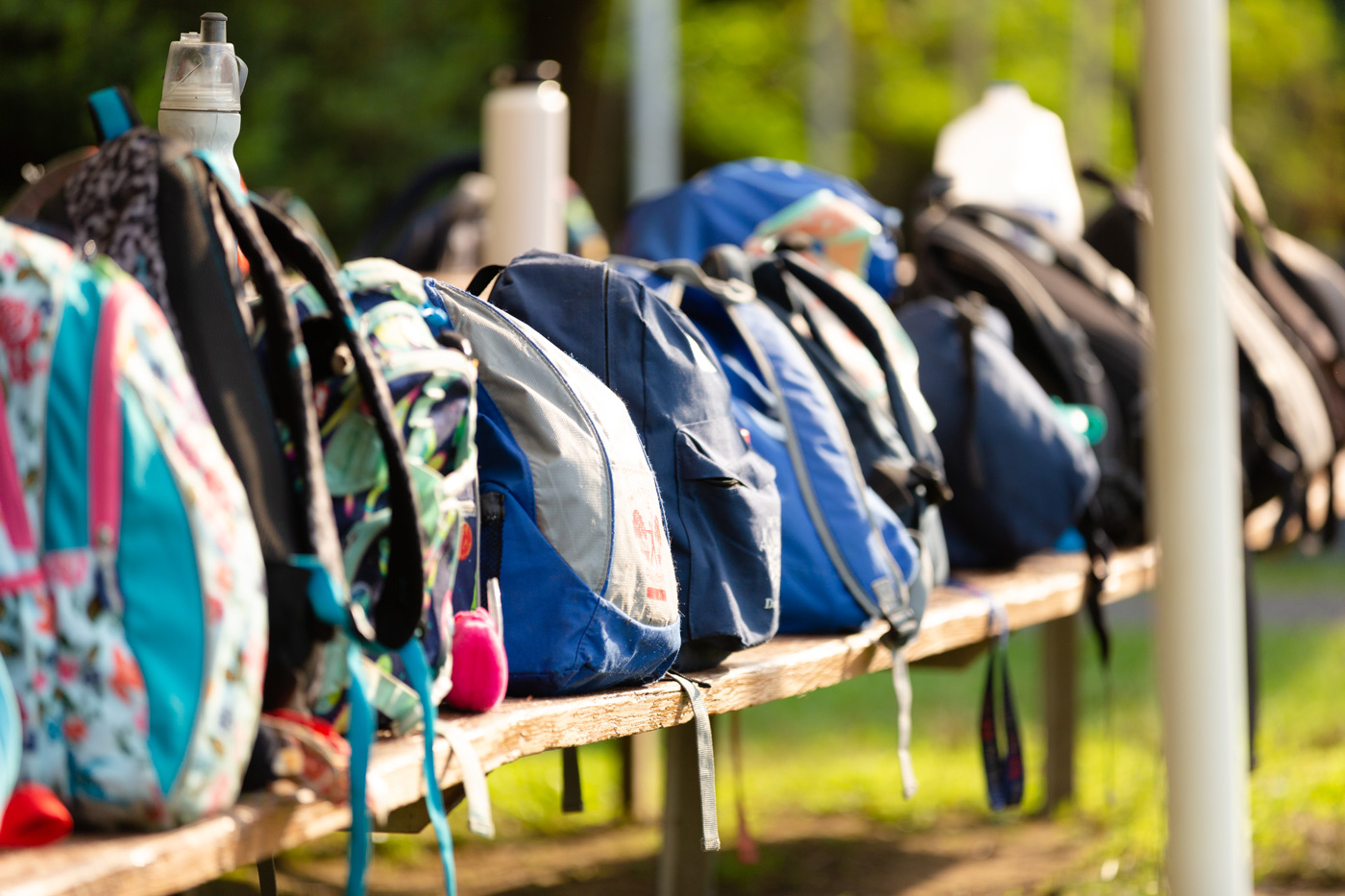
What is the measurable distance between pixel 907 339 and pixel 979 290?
53 cm

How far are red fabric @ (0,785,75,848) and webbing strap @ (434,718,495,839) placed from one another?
35 centimetres

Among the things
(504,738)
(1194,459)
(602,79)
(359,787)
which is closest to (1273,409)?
(1194,459)

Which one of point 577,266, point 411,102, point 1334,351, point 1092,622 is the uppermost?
point 411,102

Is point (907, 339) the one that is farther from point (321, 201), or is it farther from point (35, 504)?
point (321, 201)

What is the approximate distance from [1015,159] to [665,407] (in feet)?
8.95

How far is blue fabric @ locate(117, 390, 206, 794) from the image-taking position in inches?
46.2

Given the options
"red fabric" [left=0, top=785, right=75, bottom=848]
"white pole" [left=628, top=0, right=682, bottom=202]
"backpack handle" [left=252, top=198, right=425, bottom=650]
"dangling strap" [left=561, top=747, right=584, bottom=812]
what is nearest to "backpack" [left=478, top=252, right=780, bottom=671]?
"dangling strap" [left=561, top=747, right=584, bottom=812]

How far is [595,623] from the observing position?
1671mm

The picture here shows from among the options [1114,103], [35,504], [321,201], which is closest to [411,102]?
[321,201]

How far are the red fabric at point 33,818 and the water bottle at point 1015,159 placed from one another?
11.5ft

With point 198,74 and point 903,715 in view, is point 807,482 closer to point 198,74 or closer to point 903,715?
point 903,715

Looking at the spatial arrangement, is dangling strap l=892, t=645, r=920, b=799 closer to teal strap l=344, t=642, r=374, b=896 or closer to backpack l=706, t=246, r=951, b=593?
backpack l=706, t=246, r=951, b=593

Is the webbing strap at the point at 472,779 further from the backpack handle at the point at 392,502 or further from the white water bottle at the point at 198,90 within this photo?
the white water bottle at the point at 198,90

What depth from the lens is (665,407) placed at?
192 centimetres
